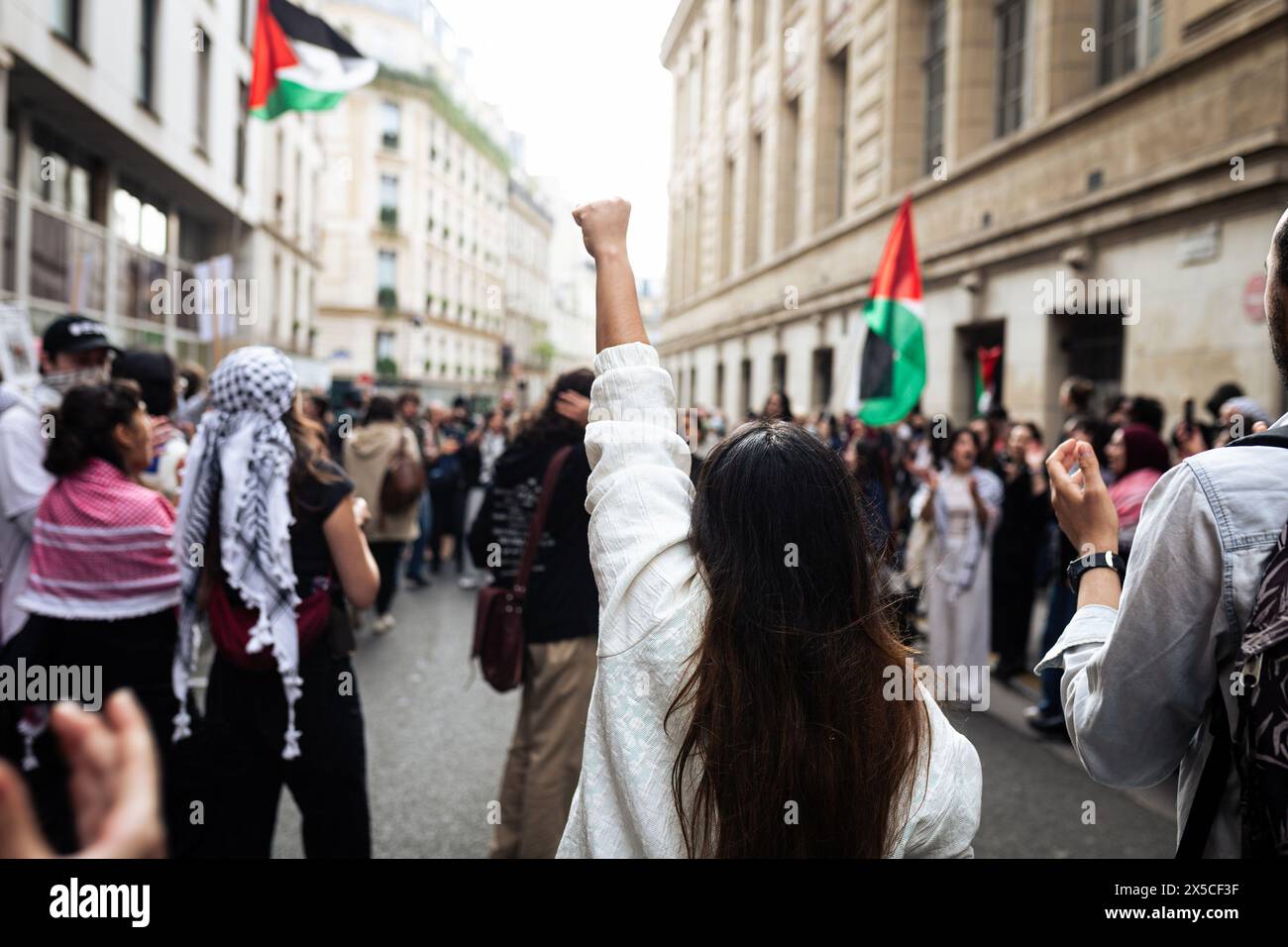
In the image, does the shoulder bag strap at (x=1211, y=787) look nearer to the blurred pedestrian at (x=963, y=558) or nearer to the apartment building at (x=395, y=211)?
the blurred pedestrian at (x=963, y=558)

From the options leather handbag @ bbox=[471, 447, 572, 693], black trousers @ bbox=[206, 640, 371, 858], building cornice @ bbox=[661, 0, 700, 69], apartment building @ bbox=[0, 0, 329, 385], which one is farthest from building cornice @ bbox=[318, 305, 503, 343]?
black trousers @ bbox=[206, 640, 371, 858]

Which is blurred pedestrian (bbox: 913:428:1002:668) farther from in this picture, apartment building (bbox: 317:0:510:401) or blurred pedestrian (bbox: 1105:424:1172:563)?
apartment building (bbox: 317:0:510:401)

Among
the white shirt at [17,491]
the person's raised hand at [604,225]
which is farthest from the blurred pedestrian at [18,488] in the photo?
the person's raised hand at [604,225]

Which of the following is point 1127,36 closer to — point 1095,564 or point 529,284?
point 1095,564

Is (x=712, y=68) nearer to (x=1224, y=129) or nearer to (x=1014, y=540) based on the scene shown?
(x=1224, y=129)

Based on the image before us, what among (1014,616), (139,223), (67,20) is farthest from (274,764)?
(139,223)

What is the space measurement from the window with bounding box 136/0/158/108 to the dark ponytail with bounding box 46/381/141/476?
15.2 metres

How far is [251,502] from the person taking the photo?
3.06 metres

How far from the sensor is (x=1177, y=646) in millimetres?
1458

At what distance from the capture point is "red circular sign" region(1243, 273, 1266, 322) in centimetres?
809

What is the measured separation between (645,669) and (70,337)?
4190 millimetres

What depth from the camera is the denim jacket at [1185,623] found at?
1405mm

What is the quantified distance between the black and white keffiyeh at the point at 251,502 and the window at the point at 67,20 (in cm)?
1233
